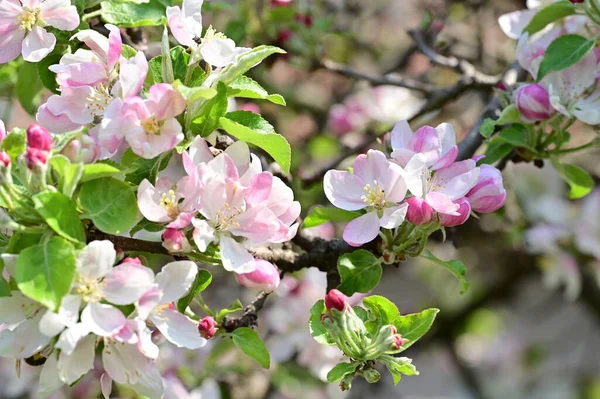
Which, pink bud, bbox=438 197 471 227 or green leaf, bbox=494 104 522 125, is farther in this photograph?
green leaf, bbox=494 104 522 125

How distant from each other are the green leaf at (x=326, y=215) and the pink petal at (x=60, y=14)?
0.46 metres

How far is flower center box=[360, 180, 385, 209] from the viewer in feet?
3.36

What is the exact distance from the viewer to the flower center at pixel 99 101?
97 cm

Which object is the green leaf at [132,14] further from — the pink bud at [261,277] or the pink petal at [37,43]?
the pink bud at [261,277]

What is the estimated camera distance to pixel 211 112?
951 mm

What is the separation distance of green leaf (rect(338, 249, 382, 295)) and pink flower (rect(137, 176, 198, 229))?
0.27m

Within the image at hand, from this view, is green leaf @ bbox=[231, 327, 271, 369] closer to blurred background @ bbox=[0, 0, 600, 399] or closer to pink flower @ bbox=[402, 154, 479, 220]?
pink flower @ bbox=[402, 154, 479, 220]

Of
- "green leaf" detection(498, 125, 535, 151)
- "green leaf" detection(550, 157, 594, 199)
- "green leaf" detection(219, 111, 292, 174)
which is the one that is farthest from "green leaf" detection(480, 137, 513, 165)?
"green leaf" detection(219, 111, 292, 174)

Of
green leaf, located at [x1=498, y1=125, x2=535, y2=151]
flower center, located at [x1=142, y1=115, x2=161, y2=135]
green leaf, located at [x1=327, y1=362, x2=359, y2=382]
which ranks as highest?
flower center, located at [x1=142, y1=115, x2=161, y2=135]

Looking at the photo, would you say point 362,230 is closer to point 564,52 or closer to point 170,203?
point 170,203

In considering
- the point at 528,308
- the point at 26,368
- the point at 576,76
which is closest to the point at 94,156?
the point at 576,76

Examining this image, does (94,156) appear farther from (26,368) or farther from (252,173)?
(26,368)

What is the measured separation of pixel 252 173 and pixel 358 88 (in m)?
1.94

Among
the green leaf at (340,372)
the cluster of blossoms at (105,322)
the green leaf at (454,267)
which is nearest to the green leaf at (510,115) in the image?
the green leaf at (454,267)
